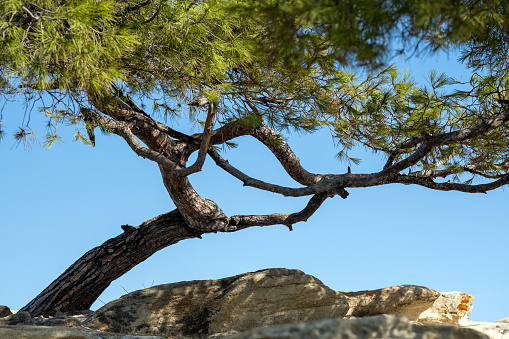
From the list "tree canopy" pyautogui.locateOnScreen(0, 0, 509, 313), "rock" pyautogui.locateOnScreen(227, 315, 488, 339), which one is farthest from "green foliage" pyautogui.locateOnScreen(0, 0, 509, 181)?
"rock" pyautogui.locateOnScreen(227, 315, 488, 339)

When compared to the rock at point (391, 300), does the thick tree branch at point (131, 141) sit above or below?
above

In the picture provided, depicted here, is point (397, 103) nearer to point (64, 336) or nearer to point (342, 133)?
point (342, 133)

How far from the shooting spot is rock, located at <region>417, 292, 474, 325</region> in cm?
532

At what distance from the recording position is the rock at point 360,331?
1768 millimetres

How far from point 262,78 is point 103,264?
2665mm

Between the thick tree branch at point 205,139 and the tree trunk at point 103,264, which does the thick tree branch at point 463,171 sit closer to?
the thick tree branch at point 205,139

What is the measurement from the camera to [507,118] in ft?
12.3

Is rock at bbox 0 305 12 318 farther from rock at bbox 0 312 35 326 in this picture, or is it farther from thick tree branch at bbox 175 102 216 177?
thick tree branch at bbox 175 102 216 177

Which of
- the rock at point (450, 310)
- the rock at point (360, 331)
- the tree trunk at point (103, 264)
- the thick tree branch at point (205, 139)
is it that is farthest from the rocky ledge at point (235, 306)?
the rock at point (360, 331)

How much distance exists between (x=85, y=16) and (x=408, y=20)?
1.77m

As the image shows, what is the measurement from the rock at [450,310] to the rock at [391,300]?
506 mm

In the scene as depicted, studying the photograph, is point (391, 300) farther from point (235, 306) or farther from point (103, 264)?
point (103, 264)

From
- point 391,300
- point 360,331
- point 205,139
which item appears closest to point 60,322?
point 205,139

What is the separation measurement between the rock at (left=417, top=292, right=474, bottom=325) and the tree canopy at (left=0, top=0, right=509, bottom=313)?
4.02 feet
